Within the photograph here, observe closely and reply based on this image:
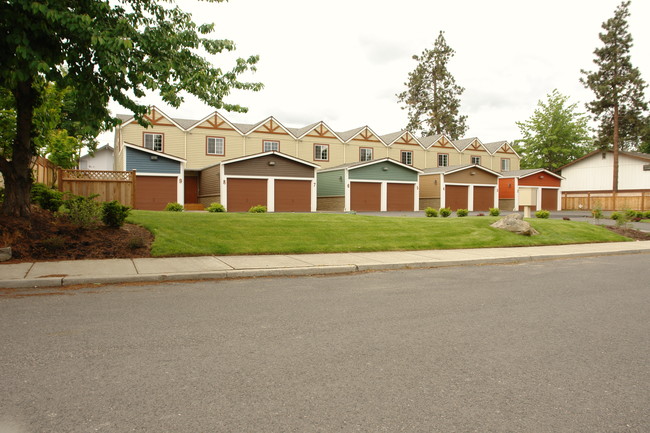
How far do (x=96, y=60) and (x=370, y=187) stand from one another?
28506 mm

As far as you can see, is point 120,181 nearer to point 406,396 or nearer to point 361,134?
point 406,396

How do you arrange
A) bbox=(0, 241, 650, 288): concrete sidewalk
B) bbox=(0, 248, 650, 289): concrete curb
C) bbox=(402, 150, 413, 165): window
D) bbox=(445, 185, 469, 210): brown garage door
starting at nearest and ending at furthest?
1. bbox=(0, 248, 650, 289): concrete curb
2. bbox=(0, 241, 650, 288): concrete sidewalk
3. bbox=(445, 185, 469, 210): brown garage door
4. bbox=(402, 150, 413, 165): window

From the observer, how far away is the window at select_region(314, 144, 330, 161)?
42.0 meters

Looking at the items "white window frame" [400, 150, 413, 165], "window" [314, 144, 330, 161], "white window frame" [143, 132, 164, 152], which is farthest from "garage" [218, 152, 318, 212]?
"white window frame" [400, 150, 413, 165]

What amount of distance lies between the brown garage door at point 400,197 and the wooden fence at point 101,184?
68.4ft

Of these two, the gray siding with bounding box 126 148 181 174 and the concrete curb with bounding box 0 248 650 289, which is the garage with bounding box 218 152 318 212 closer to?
the gray siding with bounding box 126 148 181 174

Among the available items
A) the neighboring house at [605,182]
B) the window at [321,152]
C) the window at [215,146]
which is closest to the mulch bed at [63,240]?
the window at [215,146]

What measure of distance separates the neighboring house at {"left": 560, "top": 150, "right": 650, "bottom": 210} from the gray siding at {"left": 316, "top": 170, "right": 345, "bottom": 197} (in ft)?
85.5

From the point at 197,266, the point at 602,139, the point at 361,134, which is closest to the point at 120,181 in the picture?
the point at 197,266

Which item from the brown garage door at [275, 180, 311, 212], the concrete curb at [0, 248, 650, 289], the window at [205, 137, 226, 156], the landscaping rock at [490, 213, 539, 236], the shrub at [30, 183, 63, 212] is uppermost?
the window at [205, 137, 226, 156]

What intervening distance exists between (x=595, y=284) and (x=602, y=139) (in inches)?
1828

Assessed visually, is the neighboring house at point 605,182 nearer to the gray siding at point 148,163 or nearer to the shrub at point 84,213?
the gray siding at point 148,163

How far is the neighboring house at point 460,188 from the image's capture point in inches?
1585

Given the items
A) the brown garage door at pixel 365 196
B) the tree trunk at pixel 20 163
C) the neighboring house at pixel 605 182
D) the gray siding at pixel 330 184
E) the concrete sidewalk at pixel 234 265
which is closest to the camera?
the concrete sidewalk at pixel 234 265
